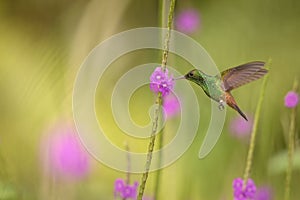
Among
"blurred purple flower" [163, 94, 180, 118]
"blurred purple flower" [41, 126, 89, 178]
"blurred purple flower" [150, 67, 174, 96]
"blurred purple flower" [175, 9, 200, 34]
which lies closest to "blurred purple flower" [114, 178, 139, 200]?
"blurred purple flower" [150, 67, 174, 96]

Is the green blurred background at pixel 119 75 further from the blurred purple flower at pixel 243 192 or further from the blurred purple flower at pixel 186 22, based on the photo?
the blurred purple flower at pixel 243 192

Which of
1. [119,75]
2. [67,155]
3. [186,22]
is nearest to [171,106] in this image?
[67,155]

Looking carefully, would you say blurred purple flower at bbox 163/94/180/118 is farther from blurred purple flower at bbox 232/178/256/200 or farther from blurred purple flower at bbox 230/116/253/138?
blurred purple flower at bbox 232/178/256/200

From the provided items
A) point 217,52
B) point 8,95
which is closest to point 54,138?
point 8,95

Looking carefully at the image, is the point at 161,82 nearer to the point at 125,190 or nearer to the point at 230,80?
the point at 230,80

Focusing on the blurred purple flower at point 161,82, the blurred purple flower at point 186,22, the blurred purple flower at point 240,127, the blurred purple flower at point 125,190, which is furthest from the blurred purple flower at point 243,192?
the blurred purple flower at point 186,22

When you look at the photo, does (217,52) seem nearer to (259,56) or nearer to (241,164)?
(259,56)
